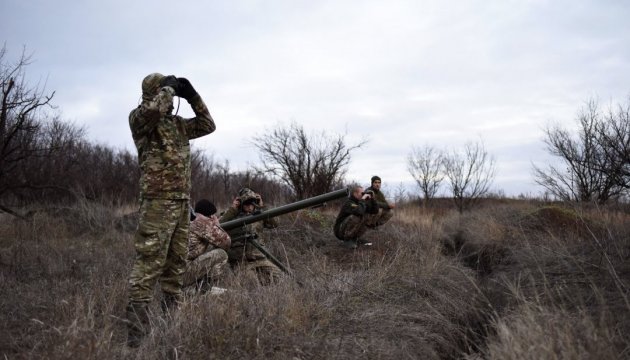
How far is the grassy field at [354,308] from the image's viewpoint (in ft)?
8.66

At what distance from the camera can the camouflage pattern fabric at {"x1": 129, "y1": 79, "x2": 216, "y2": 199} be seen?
342cm

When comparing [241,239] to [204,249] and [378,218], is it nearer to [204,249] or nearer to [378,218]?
[204,249]

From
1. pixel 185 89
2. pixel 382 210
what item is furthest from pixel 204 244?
pixel 382 210

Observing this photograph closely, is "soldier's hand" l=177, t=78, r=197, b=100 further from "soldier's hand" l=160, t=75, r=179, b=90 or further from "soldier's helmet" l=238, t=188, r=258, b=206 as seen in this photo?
"soldier's helmet" l=238, t=188, r=258, b=206

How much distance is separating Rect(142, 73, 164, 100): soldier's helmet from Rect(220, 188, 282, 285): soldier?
82.0 inches

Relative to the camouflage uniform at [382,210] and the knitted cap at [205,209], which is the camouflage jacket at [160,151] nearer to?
the knitted cap at [205,209]

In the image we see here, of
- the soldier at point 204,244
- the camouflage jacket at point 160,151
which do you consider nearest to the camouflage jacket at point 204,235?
the soldier at point 204,244

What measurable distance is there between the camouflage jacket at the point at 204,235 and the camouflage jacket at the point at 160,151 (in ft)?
2.84

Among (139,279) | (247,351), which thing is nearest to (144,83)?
(139,279)

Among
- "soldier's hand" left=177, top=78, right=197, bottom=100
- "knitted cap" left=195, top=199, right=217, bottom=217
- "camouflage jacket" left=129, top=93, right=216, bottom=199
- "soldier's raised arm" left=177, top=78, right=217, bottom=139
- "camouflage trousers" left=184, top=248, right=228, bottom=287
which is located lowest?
"camouflage trousers" left=184, top=248, right=228, bottom=287

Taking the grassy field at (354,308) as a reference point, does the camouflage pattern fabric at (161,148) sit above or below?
above

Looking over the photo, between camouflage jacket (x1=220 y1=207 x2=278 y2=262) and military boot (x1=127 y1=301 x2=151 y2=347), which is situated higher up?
camouflage jacket (x1=220 y1=207 x2=278 y2=262)

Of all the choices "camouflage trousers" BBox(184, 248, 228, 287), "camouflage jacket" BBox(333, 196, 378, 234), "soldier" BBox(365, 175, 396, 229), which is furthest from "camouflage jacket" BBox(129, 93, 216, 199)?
"soldier" BBox(365, 175, 396, 229)

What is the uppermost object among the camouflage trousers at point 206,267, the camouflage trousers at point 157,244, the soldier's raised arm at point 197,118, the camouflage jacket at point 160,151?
the soldier's raised arm at point 197,118
